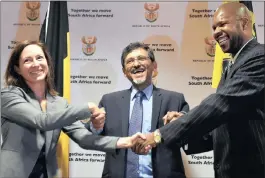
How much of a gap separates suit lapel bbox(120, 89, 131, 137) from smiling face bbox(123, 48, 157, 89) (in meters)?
0.12

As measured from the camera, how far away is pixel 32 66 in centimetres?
220

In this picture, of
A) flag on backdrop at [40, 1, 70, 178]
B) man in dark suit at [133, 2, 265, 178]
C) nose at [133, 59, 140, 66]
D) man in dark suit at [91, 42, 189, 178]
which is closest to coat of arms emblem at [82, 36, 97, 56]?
flag on backdrop at [40, 1, 70, 178]

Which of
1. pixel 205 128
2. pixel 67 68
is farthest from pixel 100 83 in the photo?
pixel 205 128

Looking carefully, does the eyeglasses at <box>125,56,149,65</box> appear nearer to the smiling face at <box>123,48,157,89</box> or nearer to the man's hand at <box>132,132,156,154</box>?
the smiling face at <box>123,48,157,89</box>

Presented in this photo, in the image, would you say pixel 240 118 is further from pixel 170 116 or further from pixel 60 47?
pixel 60 47

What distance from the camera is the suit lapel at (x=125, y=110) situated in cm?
251

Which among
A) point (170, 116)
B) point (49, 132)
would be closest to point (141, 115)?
point (170, 116)

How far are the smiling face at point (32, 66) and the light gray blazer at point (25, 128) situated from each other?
12cm

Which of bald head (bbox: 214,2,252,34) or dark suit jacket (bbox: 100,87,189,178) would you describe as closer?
bald head (bbox: 214,2,252,34)

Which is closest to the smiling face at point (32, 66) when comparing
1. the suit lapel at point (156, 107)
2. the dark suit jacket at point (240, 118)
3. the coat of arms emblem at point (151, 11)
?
the suit lapel at point (156, 107)

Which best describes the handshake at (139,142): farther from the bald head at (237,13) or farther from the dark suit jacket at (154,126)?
the bald head at (237,13)

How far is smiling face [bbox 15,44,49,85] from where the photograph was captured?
2197mm

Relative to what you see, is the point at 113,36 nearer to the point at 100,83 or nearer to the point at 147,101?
the point at 100,83

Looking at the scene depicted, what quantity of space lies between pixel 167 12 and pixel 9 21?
4.93 ft
